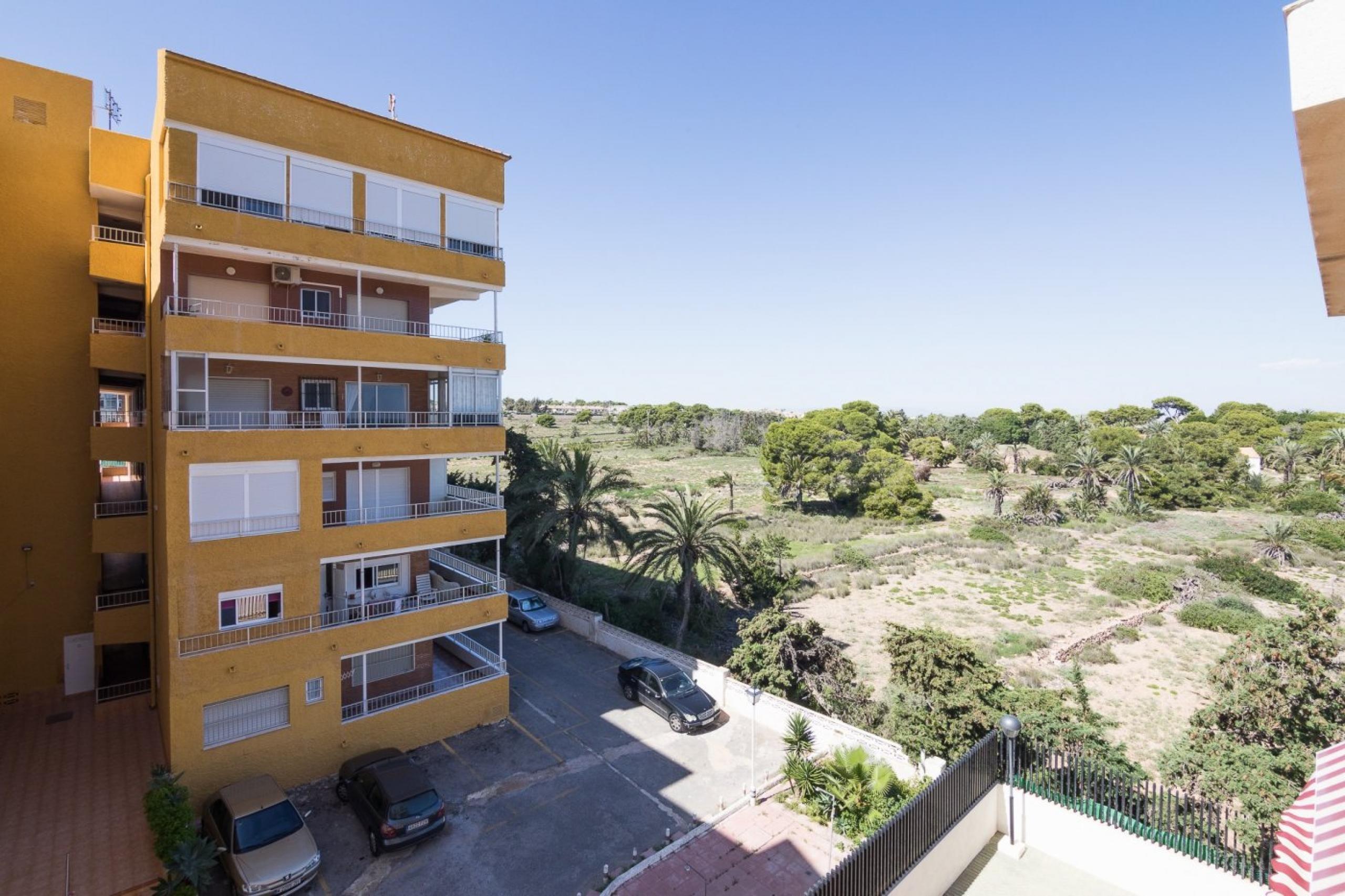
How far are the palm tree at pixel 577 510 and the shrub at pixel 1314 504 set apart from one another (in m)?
61.8

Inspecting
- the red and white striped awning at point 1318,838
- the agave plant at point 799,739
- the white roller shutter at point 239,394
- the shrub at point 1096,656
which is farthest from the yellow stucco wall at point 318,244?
the shrub at point 1096,656

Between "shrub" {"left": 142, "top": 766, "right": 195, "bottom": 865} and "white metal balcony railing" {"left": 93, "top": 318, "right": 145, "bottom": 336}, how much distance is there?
12.4 m

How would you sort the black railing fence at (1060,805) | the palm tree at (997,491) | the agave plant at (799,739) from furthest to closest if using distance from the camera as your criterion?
the palm tree at (997,491) < the agave plant at (799,739) < the black railing fence at (1060,805)

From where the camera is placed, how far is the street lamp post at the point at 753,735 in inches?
611

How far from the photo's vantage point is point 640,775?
53.8 feet

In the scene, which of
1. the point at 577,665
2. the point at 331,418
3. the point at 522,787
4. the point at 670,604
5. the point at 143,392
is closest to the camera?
the point at 522,787

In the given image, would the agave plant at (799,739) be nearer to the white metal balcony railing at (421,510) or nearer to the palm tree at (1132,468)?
the white metal balcony railing at (421,510)

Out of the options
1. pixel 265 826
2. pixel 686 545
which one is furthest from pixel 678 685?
pixel 265 826

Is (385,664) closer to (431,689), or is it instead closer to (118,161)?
(431,689)

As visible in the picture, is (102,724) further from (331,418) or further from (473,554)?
(473,554)

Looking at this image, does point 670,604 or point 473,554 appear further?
point 473,554

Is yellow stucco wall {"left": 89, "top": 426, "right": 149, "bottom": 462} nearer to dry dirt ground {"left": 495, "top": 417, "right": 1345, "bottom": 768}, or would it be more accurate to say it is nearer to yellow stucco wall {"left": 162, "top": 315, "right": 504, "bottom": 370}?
yellow stucco wall {"left": 162, "top": 315, "right": 504, "bottom": 370}

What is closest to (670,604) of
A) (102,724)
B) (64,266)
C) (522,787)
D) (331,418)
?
(522,787)

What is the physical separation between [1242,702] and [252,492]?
81.2ft
